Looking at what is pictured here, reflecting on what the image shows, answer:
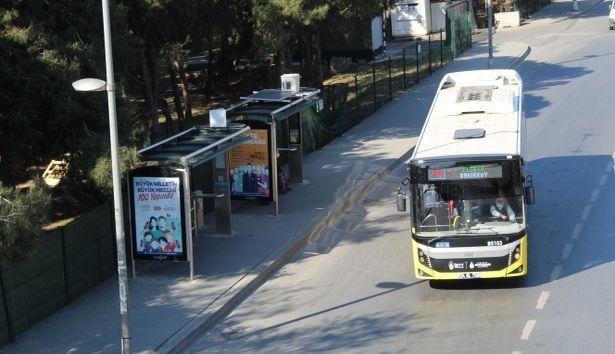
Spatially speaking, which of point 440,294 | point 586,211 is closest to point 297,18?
point 586,211

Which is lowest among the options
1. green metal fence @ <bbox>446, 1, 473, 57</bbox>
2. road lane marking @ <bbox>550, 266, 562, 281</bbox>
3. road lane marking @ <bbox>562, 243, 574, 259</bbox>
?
road lane marking @ <bbox>550, 266, 562, 281</bbox>

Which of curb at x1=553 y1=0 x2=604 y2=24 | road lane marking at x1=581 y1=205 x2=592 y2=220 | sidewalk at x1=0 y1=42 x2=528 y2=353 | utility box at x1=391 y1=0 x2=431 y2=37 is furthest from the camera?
curb at x1=553 y1=0 x2=604 y2=24

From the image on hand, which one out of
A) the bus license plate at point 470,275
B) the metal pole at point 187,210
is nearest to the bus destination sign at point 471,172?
the bus license plate at point 470,275

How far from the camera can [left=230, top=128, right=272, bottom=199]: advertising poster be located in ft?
80.3

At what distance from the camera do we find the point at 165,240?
780 inches

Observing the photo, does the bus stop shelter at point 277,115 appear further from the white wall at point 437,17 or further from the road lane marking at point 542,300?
the white wall at point 437,17

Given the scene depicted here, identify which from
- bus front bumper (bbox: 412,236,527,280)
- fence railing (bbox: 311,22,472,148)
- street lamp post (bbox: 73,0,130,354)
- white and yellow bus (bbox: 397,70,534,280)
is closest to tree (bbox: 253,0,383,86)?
fence railing (bbox: 311,22,472,148)

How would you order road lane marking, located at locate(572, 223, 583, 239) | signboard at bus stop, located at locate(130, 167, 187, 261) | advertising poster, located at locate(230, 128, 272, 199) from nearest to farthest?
signboard at bus stop, located at locate(130, 167, 187, 261)
road lane marking, located at locate(572, 223, 583, 239)
advertising poster, located at locate(230, 128, 272, 199)

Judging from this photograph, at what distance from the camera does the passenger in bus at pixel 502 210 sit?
18.0 metres

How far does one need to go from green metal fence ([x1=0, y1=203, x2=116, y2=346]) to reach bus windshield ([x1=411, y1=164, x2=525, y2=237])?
6.24m

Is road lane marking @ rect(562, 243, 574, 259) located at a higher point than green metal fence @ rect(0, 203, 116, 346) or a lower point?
lower

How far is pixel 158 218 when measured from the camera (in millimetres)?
19766

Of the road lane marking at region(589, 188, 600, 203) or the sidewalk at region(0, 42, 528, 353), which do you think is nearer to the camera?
the sidewalk at region(0, 42, 528, 353)

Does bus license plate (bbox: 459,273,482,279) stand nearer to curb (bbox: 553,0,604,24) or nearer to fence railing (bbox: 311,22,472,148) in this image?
fence railing (bbox: 311,22,472,148)
